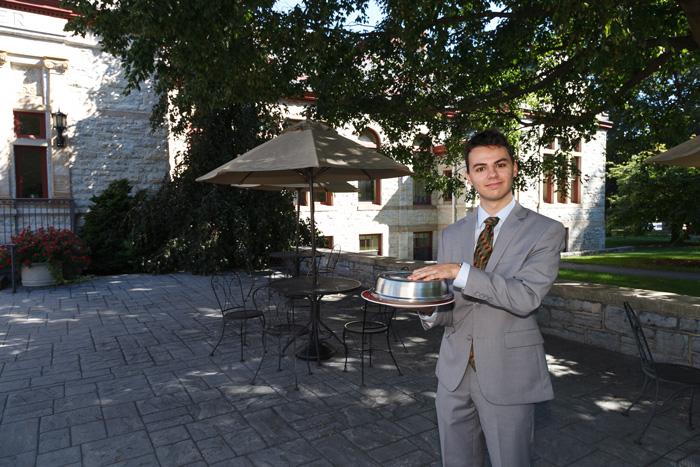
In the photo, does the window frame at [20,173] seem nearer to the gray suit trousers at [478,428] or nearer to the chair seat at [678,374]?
the gray suit trousers at [478,428]

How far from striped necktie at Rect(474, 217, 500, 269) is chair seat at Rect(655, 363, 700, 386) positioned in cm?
247

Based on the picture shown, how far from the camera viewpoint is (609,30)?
4.72 meters

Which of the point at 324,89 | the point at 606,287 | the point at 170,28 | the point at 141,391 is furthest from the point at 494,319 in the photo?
the point at 324,89

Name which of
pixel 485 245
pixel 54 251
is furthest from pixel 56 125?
pixel 485 245

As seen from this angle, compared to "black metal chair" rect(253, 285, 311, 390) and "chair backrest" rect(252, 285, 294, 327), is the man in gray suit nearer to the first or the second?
"black metal chair" rect(253, 285, 311, 390)

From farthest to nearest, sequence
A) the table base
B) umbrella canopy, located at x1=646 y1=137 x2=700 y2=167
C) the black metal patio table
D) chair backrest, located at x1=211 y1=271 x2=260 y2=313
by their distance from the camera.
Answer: chair backrest, located at x1=211 y1=271 x2=260 y2=313
the table base
the black metal patio table
umbrella canopy, located at x1=646 y1=137 x2=700 y2=167

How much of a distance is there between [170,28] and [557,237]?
542 centimetres

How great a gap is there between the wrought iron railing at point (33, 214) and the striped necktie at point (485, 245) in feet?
48.0

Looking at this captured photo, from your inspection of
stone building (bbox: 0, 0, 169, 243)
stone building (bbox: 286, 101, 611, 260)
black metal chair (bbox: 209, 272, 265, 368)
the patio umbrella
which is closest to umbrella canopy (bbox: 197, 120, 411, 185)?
the patio umbrella

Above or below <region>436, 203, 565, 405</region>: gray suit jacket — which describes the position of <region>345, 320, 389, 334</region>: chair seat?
below

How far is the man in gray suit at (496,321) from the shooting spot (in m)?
1.92

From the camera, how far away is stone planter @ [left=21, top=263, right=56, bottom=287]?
10547mm

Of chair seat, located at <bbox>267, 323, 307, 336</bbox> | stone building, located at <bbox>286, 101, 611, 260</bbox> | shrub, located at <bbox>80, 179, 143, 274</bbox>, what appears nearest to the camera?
chair seat, located at <bbox>267, 323, 307, 336</bbox>

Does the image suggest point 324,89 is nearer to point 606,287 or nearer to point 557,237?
point 606,287
